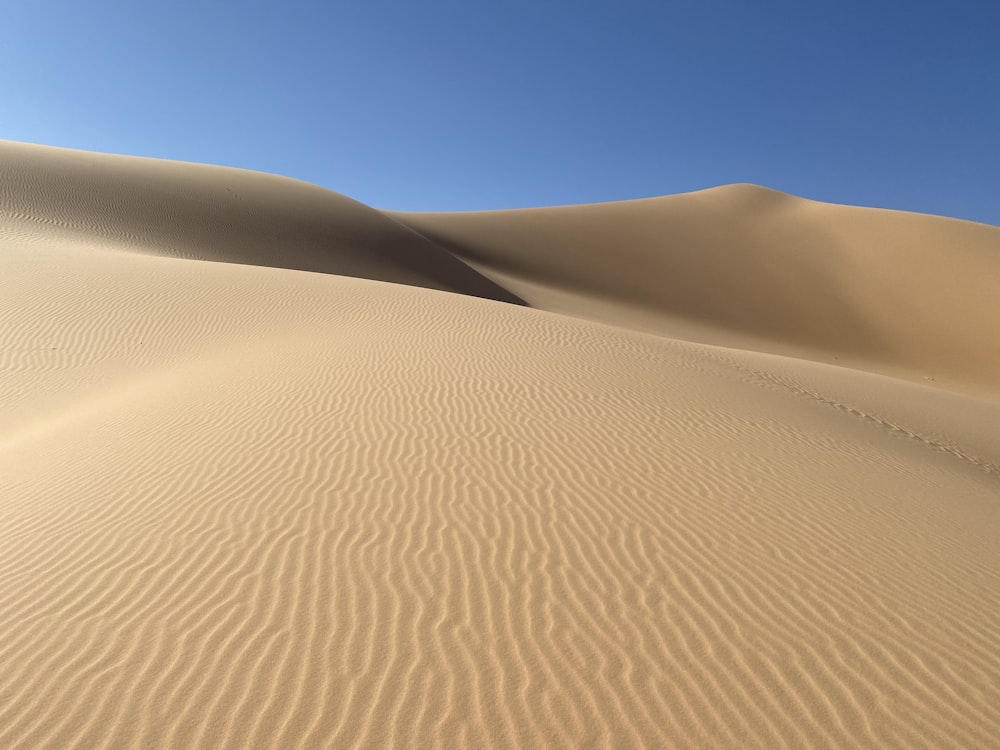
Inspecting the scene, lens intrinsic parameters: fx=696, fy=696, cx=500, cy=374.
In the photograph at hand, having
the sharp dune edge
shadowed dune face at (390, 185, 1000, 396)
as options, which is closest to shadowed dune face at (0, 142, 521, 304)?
shadowed dune face at (390, 185, 1000, 396)

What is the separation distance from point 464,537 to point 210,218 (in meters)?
29.3

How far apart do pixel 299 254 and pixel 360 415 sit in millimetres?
23089

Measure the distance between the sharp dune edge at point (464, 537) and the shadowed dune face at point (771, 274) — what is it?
70.3 ft

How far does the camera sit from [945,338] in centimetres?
3653

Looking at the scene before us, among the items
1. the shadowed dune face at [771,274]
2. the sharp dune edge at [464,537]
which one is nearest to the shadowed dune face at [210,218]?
the shadowed dune face at [771,274]

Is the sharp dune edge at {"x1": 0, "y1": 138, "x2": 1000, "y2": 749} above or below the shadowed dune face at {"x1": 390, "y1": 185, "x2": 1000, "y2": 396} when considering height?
below

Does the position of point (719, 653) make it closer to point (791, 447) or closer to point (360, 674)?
point (360, 674)

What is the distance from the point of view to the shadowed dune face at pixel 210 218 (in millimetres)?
25609

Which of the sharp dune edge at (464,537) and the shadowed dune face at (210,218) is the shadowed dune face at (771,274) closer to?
the shadowed dune face at (210,218)

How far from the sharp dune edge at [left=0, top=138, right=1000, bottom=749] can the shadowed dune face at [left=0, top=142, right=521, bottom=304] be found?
13464mm

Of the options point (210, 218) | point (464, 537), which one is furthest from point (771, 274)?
point (464, 537)

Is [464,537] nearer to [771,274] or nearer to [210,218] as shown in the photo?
[210,218]

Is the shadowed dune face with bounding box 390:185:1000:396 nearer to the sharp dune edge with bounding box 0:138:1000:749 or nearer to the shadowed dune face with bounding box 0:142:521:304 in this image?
the shadowed dune face with bounding box 0:142:521:304

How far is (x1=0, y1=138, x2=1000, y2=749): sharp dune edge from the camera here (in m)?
3.17
